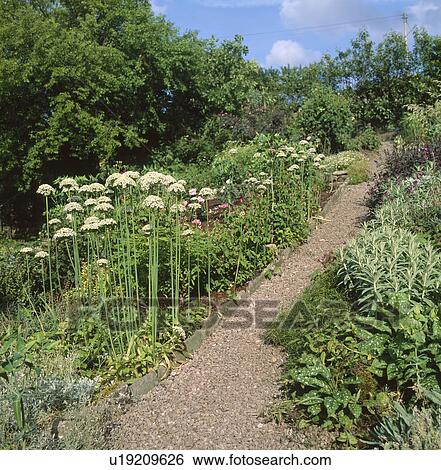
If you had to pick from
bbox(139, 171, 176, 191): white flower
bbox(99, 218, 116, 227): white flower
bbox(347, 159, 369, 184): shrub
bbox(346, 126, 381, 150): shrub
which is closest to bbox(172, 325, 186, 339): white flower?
bbox(99, 218, 116, 227): white flower

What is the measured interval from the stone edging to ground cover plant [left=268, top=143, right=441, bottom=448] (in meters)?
0.60

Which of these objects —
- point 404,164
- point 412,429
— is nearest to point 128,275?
point 412,429

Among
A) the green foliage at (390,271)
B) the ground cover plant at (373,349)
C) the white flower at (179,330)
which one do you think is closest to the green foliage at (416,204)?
the green foliage at (390,271)

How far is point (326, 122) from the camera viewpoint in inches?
493

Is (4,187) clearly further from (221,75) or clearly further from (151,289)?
(151,289)

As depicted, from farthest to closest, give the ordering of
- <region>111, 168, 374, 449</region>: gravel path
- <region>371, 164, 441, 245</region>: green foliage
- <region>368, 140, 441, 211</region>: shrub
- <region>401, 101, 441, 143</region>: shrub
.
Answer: <region>401, 101, 441, 143</region>: shrub
<region>368, 140, 441, 211</region>: shrub
<region>371, 164, 441, 245</region>: green foliage
<region>111, 168, 374, 449</region>: gravel path

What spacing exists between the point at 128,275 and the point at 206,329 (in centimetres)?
93

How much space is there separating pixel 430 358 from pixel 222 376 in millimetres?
1575

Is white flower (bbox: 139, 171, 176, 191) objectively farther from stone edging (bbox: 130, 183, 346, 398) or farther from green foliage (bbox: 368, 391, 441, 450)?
green foliage (bbox: 368, 391, 441, 450)

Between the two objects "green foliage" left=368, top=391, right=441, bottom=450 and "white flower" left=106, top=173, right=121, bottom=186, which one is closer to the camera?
"green foliage" left=368, top=391, right=441, bottom=450

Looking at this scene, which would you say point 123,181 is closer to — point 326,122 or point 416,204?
point 416,204

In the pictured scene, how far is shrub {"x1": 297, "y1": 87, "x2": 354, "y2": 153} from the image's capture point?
40.9ft

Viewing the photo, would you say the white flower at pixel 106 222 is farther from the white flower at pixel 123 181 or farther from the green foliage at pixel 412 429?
the green foliage at pixel 412 429

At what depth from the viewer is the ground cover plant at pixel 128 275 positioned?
405cm
